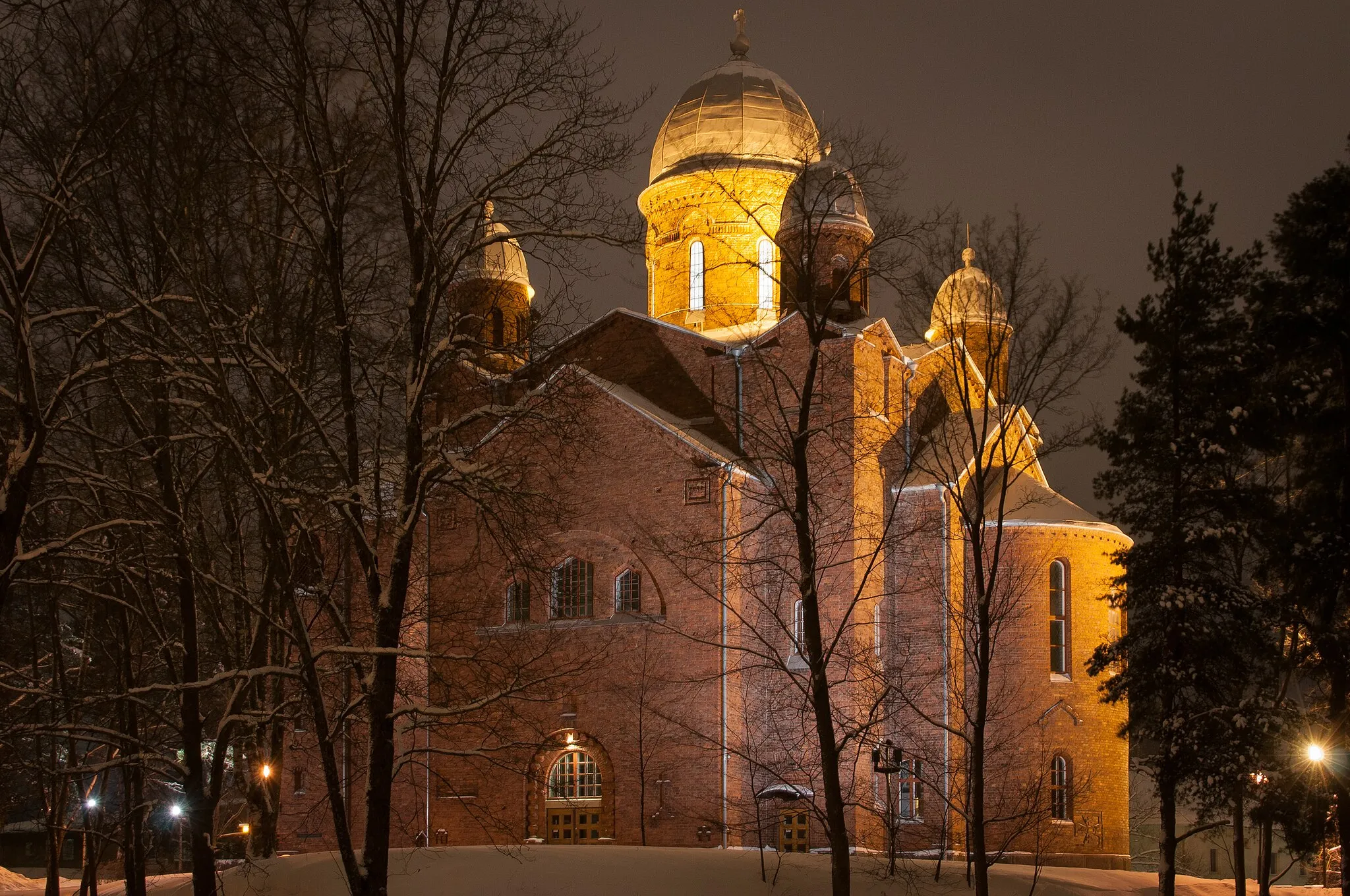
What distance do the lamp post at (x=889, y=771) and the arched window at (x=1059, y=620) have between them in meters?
4.93

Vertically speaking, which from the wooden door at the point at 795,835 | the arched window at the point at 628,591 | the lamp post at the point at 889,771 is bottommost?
the wooden door at the point at 795,835

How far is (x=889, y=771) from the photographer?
21578 millimetres

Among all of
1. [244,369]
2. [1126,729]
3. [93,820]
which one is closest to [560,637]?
[93,820]

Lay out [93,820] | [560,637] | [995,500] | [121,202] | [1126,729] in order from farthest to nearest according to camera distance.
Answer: [995,500] → [560,637] → [93,820] → [1126,729] → [121,202]

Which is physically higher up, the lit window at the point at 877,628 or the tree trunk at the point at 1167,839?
the lit window at the point at 877,628

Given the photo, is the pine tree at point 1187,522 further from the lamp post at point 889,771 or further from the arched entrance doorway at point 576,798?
the arched entrance doorway at point 576,798

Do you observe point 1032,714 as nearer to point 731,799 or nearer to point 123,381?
point 731,799

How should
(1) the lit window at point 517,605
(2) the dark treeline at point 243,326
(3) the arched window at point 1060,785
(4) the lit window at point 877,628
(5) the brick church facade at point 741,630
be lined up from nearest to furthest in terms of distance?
(2) the dark treeline at point 243,326
(5) the brick church facade at point 741,630
(4) the lit window at point 877,628
(1) the lit window at point 517,605
(3) the arched window at point 1060,785

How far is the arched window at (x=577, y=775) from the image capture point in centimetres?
2852

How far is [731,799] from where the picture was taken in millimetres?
26625

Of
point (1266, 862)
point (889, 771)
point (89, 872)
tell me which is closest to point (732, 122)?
point (889, 771)

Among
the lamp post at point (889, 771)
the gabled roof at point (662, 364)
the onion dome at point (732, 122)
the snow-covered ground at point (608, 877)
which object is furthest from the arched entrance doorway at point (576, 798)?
the onion dome at point (732, 122)

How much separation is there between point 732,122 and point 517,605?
13380mm

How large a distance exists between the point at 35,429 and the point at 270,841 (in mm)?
8861
